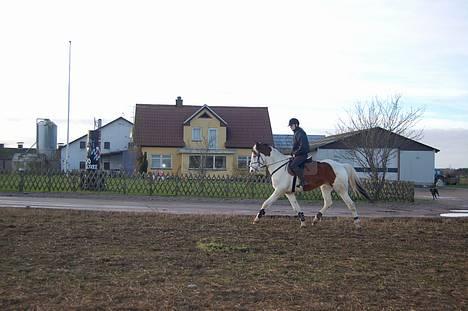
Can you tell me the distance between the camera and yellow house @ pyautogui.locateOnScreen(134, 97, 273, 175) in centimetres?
5725

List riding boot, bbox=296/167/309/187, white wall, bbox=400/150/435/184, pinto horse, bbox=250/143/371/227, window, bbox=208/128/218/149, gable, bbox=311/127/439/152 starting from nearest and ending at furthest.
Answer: riding boot, bbox=296/167/309/187 < pinto horse, bbox=250/143/371/227 < gable, bbox=311/127/439/152 < window, bbox=208/128/218/149 < white wall, bbox=400/150/435/184

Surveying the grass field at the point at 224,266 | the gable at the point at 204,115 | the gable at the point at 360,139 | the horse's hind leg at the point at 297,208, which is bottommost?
the grass field at the point at 224,266

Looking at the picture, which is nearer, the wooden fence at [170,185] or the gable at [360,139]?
the wooden fence at [170,185]

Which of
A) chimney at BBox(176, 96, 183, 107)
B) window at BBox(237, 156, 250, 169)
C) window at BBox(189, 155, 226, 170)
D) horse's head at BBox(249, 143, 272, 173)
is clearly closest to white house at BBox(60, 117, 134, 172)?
chimney at BBox(176, 96, 183, 107)

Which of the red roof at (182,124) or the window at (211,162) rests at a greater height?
the red roof at (182,124)

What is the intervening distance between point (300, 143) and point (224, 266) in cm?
660

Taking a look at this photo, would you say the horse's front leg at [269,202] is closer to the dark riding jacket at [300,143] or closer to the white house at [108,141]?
the dark riding jacket at [300,143]

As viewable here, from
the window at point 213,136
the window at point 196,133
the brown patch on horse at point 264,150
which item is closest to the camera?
the brown patch on horse at point 264,150

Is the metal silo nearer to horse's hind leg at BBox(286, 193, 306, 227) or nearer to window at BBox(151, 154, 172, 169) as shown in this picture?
window at BBox(151, 154, 172, 169)

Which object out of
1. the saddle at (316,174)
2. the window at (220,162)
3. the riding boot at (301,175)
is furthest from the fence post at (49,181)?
the window at (220,162)

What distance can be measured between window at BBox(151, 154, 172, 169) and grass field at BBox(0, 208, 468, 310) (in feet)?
142

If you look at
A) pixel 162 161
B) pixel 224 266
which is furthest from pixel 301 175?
pixel 162 161

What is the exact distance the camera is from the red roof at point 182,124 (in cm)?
5800

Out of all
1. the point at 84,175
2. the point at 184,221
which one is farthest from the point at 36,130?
the point at 184,221
